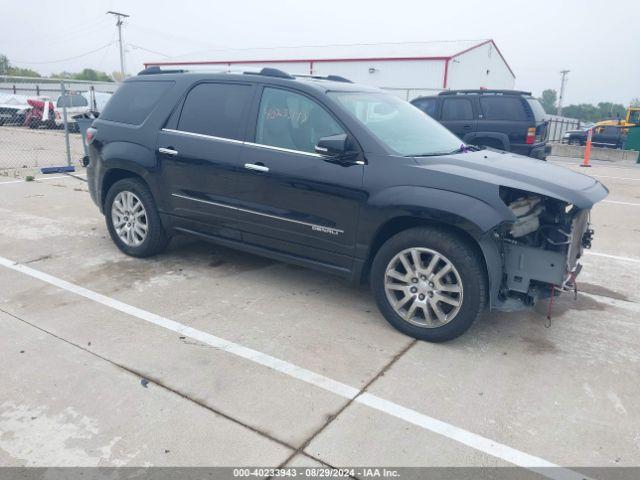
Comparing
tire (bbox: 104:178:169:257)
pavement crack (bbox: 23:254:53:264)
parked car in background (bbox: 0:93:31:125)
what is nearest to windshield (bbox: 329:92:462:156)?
tire (bbox: 104:178:169:257)

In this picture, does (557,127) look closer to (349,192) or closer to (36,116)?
(36,116)

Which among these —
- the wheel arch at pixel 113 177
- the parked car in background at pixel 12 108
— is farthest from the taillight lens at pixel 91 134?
the parked car in background at pixel 12 108

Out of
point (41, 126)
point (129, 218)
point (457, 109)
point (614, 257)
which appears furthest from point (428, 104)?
point (41, 126)

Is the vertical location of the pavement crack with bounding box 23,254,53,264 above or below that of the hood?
below

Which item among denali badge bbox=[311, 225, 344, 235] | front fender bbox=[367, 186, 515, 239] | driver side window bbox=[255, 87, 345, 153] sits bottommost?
denali badge bbox=[311, 225, 344, 235]

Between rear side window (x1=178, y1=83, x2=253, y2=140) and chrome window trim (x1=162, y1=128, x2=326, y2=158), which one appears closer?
chrome window trim (x1=162, y1=128, x2=326, y2=158)

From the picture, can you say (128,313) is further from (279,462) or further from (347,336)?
(279,462)

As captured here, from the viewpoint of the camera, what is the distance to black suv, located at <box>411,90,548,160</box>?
10.5 m

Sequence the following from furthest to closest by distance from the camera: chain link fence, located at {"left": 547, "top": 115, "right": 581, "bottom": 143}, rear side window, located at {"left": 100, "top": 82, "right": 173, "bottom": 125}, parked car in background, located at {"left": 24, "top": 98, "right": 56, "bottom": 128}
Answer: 1. chain link fence, located at {"left": 547, "top": 115, "right": 581, "bottom": 143}
2. parked car in background, located at {"left": 24, "top": 98, "right": 56, "bottom": 128}
3. rear side window, located at {"left": 100, "top": 82, "right": 173, "bottom": 125}

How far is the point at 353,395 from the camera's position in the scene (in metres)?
3.06

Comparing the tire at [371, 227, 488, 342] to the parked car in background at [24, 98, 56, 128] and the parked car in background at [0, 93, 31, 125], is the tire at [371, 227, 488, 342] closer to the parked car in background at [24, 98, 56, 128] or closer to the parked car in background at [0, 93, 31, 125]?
the parked car in background at [24, 98, 56, 128]

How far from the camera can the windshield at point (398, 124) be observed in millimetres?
4074

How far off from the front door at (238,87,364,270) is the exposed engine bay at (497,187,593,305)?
110cm

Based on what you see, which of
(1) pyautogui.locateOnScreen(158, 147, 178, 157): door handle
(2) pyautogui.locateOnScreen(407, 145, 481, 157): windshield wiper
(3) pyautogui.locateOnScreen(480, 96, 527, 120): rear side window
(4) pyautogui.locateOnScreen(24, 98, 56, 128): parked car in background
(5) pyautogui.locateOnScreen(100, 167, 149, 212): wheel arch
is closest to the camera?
(2) pyautogui.locateOnScreen(407, 145, 481, 157): windshield wiper
